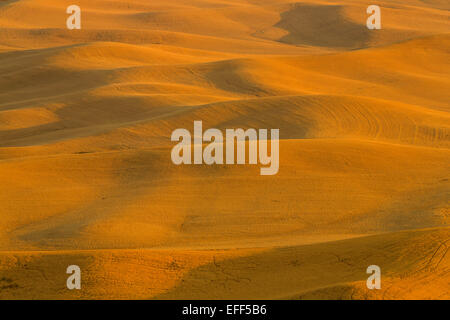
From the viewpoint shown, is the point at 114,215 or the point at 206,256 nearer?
the point at 206,256

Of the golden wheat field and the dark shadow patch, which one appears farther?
the dark shadow patch

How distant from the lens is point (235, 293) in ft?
24.5

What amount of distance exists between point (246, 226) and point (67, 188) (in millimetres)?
3802

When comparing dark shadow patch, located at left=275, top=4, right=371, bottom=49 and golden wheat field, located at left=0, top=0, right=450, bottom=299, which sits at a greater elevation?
dark shadow patch, located at left=275, top=4, right=371, bottom=49

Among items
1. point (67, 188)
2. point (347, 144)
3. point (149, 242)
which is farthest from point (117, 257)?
point (347, 144)

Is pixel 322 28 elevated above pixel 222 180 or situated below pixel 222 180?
above

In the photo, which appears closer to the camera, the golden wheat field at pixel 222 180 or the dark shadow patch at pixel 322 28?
the golden wheat field at pixel 222 180

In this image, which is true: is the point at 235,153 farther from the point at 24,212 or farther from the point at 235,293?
the point at 235,293

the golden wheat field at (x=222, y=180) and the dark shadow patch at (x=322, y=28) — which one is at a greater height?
the dark shadow patch at (x=322, y=28)

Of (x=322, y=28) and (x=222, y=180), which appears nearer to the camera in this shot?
(x=222, y=180)

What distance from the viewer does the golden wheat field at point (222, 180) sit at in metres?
7.79

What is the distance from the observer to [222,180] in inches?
539

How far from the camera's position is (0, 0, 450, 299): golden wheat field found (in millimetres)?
7793
